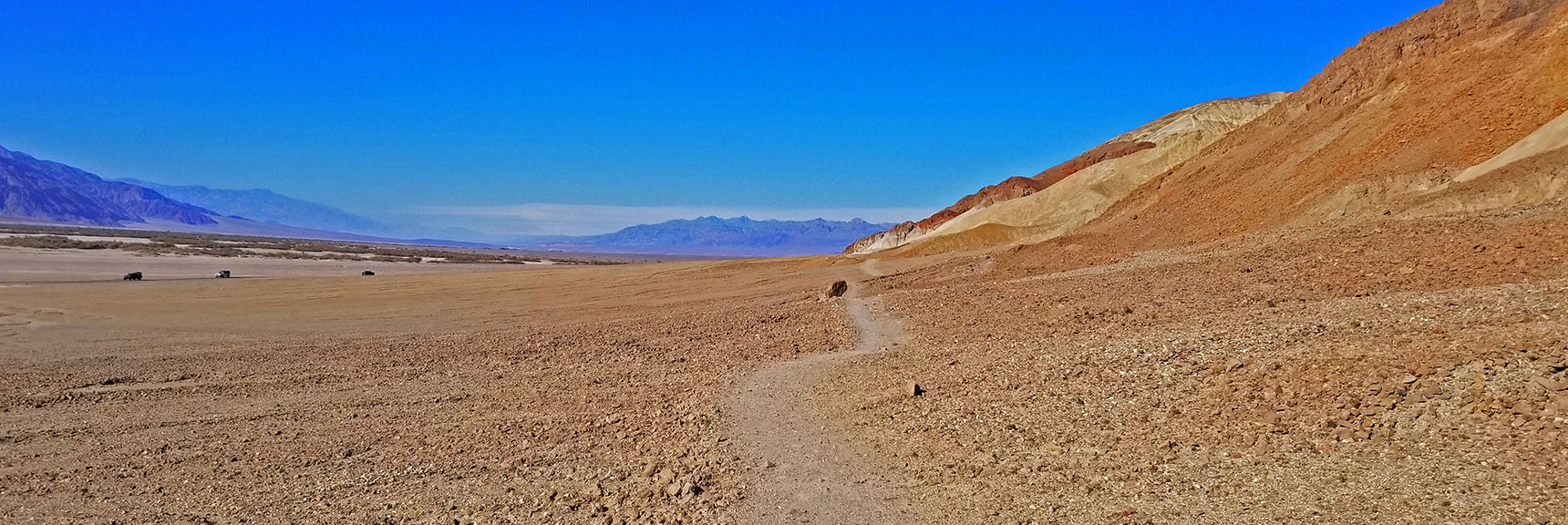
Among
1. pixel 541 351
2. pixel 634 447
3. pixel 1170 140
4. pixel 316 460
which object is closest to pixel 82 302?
pixel 541 351

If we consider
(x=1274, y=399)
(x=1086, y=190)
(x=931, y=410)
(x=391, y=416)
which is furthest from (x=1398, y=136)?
(x=391, y=416)

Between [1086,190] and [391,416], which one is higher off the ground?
[1086,190]

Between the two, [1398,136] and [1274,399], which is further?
[1398,136]

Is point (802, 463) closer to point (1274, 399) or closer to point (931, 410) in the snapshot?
point (931, 410)

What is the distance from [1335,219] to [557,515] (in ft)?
63.4

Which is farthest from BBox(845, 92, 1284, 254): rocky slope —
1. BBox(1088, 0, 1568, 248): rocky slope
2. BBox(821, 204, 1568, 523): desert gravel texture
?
BBox(821, 204, 1568, 523): desert gravel texture

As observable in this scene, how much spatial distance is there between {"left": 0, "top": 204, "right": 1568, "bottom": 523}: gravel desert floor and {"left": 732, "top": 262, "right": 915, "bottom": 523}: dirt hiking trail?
4cm

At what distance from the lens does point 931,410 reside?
31.8 feet

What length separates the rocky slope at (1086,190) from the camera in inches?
1675

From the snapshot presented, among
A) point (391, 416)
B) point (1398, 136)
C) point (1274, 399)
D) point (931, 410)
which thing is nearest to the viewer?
point (1274, 399)

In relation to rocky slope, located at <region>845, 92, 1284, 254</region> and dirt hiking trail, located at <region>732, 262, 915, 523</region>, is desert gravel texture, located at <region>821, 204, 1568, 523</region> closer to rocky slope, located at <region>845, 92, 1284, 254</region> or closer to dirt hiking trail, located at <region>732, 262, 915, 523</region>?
dirt hiking trail, located at <region>732, 262, 915, 523</region>

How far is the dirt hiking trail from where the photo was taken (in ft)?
23.6

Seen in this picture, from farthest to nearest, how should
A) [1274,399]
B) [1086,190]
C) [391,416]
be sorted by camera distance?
[1086,190] → [391,416] → [1274,399]

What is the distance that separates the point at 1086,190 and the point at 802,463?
3874 cm
